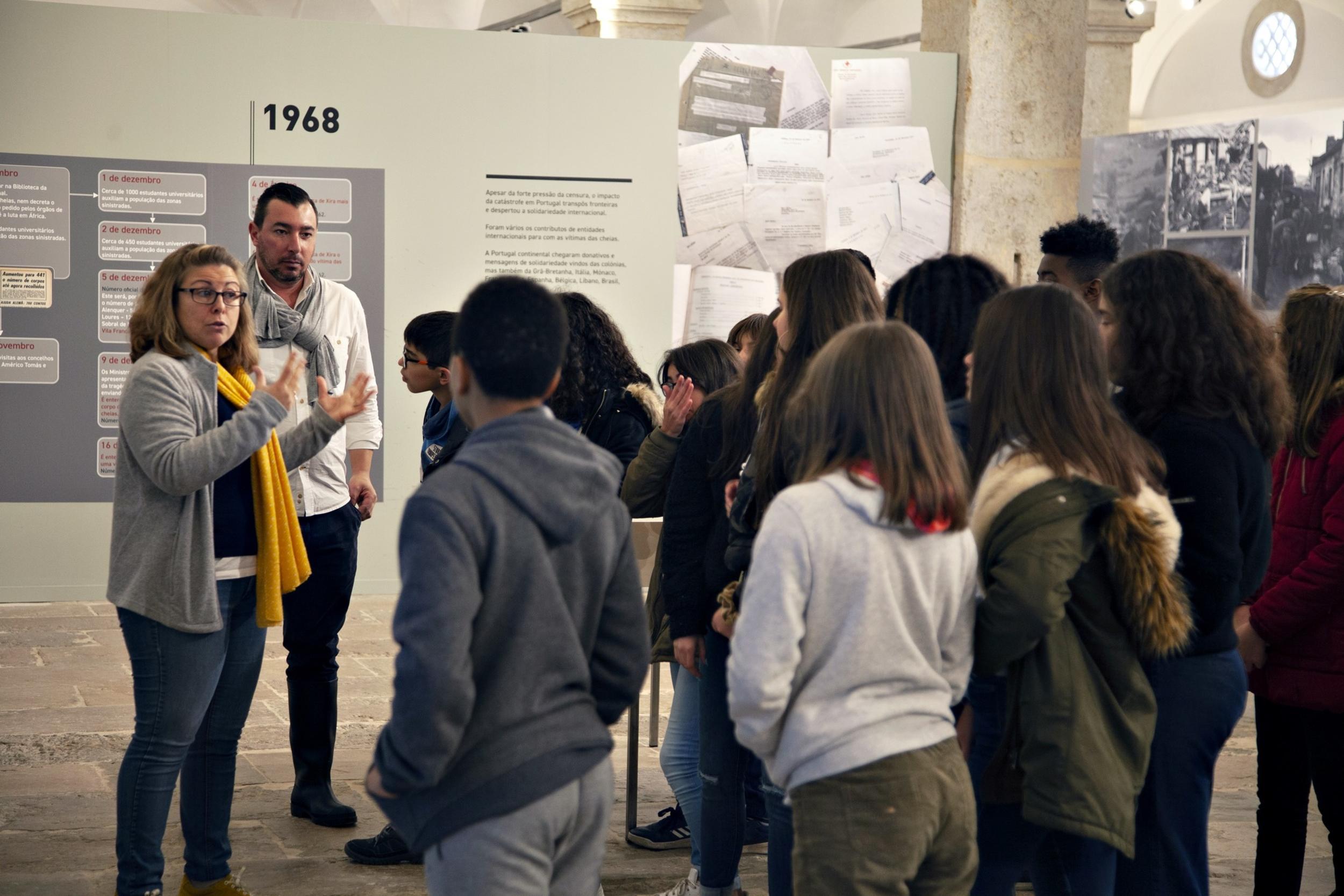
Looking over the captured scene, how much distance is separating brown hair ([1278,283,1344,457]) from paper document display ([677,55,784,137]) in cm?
479

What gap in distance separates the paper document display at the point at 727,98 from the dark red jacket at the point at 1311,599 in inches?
193

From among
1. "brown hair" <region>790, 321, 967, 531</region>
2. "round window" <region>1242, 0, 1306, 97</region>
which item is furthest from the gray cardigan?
"round window" <region>1242, 0, 1306, 97</region>

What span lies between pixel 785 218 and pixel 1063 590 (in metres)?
5.65

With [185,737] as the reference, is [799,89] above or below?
above

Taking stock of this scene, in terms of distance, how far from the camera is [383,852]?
144 inches

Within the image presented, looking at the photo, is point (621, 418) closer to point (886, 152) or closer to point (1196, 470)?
point (1196, 470)

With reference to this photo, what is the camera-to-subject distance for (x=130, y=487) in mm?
2998

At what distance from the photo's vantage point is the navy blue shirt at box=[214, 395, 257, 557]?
10.3ft

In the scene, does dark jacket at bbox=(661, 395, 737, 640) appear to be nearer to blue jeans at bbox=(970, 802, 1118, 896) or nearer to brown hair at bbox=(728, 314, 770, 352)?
blue jeans at bbox=(970, 802, 1118, 896)

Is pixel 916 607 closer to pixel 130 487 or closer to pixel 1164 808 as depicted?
pixel 1164 808

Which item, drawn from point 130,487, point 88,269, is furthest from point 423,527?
point 88,269

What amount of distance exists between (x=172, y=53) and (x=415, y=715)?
593 cm

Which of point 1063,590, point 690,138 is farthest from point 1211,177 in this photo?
point 1063,590

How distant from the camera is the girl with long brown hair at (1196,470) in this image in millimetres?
2531
